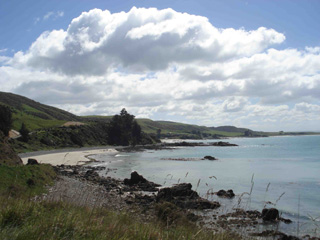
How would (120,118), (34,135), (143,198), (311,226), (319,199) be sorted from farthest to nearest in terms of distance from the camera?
(120,118)
(34,135)
(319,199)
(143,198)
(311,226)

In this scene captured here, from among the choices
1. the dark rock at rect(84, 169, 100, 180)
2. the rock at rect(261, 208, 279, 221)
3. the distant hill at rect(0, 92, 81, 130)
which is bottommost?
the dark rock at rect(84, 169, 100, 180)

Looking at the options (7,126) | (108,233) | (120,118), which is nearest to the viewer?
(108,233)

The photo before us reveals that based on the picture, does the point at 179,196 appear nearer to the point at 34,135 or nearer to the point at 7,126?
the point at 7,126

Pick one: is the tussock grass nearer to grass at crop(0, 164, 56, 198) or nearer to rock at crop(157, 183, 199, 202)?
grass at crop(0, 164, 56, 198)

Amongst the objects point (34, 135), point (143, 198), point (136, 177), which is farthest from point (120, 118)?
point (143, 198)

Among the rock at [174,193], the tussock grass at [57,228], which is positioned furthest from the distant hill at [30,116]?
the tussock grass at [57,228]

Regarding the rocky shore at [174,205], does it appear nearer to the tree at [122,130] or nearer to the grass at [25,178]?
the grass at [25,178]

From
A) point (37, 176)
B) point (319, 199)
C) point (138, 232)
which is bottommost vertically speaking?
point (319, 199)

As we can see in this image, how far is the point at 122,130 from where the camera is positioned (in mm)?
143500

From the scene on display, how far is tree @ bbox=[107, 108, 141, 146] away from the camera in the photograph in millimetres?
142250

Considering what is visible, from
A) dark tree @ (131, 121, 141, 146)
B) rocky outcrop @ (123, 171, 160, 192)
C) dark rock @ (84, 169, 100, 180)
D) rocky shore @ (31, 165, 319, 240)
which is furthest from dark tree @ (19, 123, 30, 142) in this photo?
dark tree @ (131, 121, 141, 146)

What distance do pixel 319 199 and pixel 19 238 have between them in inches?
1147

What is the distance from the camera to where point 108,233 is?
5086 millimetres

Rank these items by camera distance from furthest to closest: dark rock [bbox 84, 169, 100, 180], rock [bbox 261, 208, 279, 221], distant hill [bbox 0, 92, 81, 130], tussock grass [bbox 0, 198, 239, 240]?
distant hill [bbox 0, 92, 81, 130] < dark rock [bbox 84, 169, 100, 180] < rock [bbox 261, 208, 279, 221] < tussock grass [bbox 0, 198, 239, 240]
